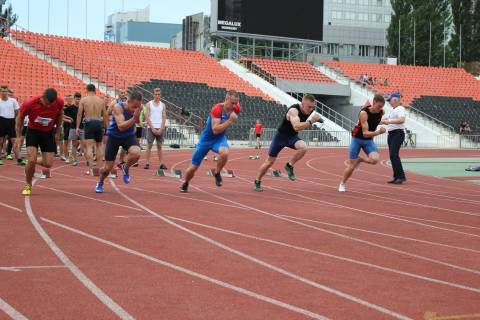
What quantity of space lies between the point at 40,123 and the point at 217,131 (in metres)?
2.76

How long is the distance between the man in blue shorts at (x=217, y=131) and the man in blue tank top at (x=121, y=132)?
99 centimetres

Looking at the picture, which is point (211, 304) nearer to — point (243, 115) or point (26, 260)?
point (26, 260)

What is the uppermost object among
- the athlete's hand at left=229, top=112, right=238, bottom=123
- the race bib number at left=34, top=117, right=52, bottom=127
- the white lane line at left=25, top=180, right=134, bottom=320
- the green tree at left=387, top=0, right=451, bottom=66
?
the green tree at left=387, top=0, right=451, bottom=66

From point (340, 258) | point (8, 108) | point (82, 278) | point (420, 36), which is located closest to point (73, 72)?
point (8, 108)

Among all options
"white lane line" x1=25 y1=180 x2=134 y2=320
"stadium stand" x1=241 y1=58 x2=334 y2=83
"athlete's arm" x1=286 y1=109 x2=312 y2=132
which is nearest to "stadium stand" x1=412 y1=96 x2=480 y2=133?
"stadium stand" x1=241 y1=58 x2=334 y2=83

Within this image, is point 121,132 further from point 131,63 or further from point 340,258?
point 131,63

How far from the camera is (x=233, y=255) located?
23.1 ft

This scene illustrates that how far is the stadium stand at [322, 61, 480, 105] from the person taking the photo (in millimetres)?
50938

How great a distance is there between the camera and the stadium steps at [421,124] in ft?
146

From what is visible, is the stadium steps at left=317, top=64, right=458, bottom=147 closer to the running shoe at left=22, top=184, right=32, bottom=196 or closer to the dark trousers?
the dark trousers

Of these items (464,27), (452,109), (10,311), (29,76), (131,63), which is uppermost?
(464,27)

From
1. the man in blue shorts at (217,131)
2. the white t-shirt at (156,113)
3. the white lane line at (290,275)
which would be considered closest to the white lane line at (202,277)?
the white lane line at (290,275)

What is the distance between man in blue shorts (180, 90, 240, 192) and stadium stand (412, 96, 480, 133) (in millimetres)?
36422

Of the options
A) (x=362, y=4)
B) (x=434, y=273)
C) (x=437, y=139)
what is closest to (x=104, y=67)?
(x=437, y=139)
